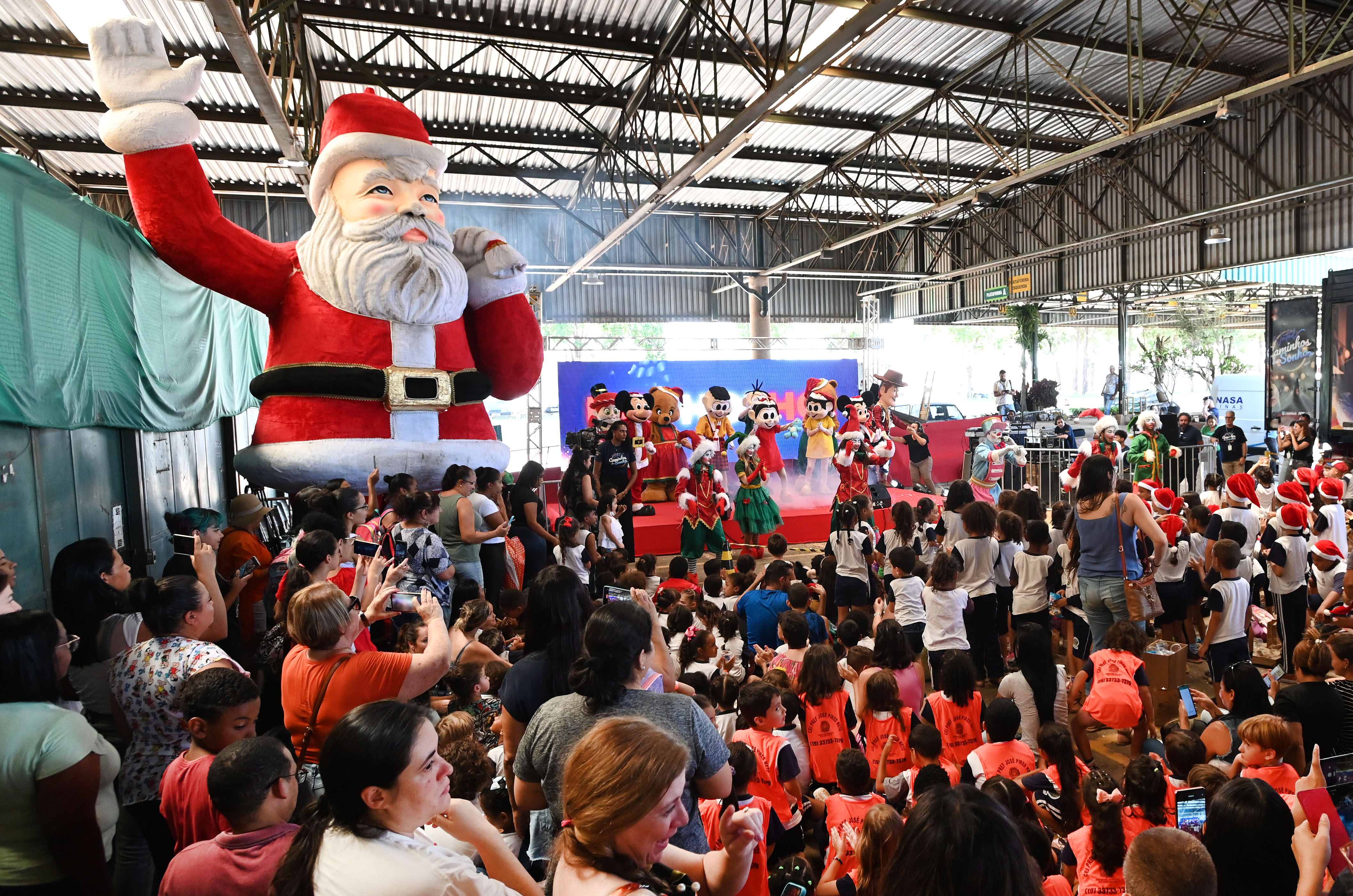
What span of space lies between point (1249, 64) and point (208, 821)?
43.5 ft

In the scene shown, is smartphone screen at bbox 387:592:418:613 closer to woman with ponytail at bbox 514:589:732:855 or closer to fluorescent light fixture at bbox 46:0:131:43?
woman with ponytail at bbox 514:589:732:855

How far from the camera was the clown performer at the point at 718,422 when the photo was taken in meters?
9.27

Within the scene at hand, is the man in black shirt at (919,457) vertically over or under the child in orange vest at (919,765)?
over

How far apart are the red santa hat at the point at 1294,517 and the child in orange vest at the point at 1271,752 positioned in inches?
112

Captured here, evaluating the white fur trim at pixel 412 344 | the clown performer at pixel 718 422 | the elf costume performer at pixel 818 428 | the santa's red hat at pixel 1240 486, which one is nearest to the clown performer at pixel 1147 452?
the santa's red hat at pixel 1240 486

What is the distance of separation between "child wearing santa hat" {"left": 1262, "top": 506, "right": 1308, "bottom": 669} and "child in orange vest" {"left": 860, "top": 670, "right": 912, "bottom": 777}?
3.11m

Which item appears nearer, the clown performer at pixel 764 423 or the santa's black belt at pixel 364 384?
the santa's black belt at pixel 364 384

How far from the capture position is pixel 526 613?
223 cm

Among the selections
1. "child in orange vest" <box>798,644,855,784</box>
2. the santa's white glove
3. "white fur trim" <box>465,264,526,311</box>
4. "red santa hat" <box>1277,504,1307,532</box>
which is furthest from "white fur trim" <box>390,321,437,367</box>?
"red santa hat" <box>1277,504,1307,532</box>

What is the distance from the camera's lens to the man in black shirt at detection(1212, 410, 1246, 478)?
1076cm

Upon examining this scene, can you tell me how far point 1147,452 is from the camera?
8320 millimetres

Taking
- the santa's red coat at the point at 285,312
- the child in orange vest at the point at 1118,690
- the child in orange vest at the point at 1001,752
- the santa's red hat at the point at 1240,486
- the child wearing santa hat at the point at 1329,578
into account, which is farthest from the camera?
the santa's red hat at the point at 1240,486

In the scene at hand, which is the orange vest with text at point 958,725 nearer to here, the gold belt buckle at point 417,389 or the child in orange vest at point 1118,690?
the child in orange vest at point 1118,690

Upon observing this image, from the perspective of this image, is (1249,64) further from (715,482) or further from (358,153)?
(358,153)
